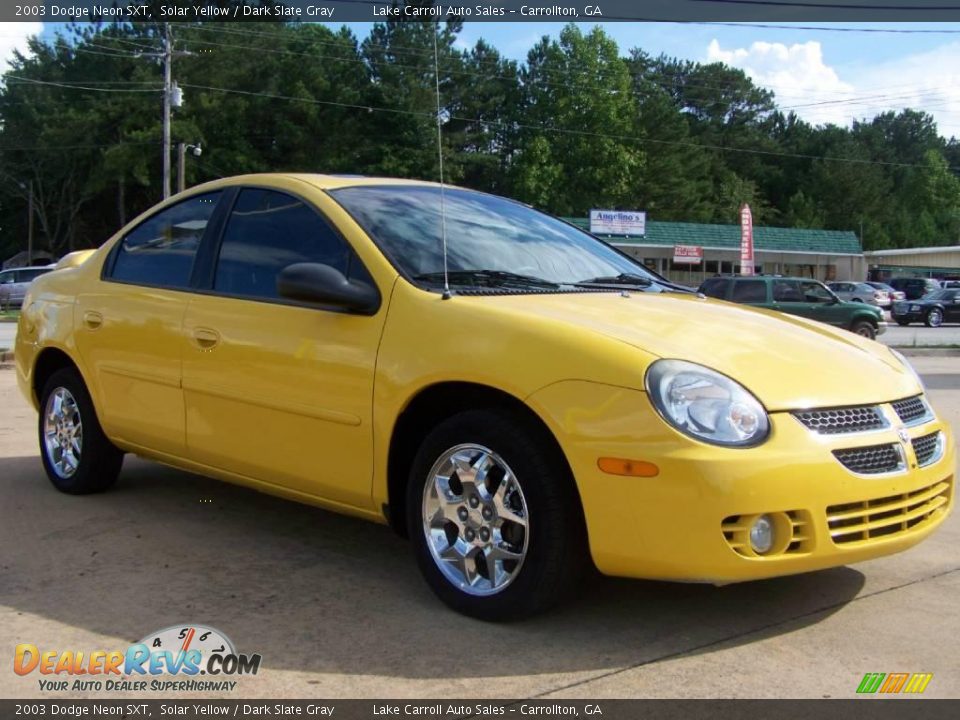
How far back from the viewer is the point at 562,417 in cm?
320

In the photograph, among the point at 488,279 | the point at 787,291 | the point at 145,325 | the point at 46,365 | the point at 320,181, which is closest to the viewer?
the point at 488,279

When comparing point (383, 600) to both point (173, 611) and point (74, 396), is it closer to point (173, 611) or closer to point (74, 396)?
point (173, 611)

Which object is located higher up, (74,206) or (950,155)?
(950,155)

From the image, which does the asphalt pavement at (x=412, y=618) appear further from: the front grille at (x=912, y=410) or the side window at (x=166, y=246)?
the side window at (x=166, y=246)

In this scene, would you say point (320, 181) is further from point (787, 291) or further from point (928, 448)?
point (787, 291)

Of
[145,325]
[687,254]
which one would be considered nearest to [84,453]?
[145,325]

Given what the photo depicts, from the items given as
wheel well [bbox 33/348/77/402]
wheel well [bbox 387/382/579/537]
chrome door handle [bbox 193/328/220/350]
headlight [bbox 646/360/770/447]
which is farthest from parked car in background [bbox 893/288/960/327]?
headlight [bbox 646/360/770/447]

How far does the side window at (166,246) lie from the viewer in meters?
4.72

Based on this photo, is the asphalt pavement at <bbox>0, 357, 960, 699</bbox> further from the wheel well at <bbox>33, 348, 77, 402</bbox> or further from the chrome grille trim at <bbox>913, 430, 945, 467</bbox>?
the wheel well at <bbox>33, 348, 77, 402</bbox>

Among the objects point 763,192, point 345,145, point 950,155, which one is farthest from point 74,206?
point 950,155

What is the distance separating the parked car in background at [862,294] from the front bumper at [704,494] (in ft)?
135

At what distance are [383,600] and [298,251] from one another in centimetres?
150

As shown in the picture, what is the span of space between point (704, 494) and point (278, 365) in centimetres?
183

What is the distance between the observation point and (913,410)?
359cm
